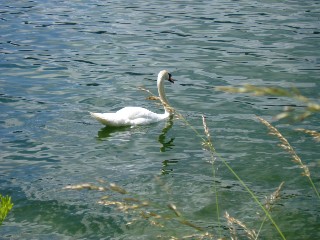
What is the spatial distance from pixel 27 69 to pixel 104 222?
9.15m

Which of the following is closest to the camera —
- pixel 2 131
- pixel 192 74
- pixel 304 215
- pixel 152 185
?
pixel 304 215

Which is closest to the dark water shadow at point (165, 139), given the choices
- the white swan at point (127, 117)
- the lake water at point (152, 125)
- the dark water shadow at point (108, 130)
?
the lake water at point (152, 125)

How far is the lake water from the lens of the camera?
808 centimetres

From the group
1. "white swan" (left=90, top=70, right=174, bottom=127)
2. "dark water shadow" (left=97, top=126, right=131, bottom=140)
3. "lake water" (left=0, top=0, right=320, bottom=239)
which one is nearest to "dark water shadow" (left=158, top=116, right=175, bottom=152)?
"lake water" (left=0, top=0, right=320, bottom=239)

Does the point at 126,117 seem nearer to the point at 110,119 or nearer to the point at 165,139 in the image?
the point at 110,119

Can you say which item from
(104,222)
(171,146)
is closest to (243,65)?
(171,146)

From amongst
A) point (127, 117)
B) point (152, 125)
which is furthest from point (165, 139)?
point (152, 125)

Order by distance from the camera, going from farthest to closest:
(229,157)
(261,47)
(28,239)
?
(261,47)
(229,157)
(28,239)

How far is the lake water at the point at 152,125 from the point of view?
8078mm

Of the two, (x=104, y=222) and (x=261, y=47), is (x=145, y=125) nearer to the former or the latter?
(x=104, y=222)

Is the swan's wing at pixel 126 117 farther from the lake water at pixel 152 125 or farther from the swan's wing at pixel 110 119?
the lake water at pixel 152 125

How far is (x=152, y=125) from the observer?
1227cm

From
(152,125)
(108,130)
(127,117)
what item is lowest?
(152,125)

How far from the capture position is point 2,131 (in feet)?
38.2
